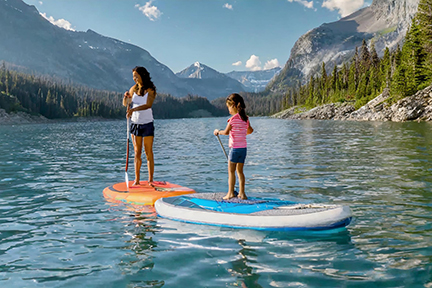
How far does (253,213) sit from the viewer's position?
8492mm

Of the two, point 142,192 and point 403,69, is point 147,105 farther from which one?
point 403,69

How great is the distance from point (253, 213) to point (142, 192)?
4.54m

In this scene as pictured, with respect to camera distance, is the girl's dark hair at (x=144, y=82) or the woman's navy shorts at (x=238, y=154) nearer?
the woman's navy shorts at (x=238, y=154)

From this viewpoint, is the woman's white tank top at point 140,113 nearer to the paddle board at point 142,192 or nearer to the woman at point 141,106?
the woman at point 141,106

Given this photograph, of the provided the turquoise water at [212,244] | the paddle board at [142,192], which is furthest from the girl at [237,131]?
the paddle board at [142,192]

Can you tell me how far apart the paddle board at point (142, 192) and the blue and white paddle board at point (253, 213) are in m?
1.00

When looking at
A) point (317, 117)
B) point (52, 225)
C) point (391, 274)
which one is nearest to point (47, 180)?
point (52, 225)

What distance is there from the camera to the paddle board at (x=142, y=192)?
11.0 metres

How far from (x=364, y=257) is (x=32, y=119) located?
7006 inches

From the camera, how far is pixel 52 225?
914cm

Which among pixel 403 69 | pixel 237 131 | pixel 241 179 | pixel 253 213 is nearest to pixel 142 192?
pixel 241 179

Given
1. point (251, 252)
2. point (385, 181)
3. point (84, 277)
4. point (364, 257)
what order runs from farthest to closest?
point (385, 181) → point (251, 252) → point (364, 257) → point (84, 277)

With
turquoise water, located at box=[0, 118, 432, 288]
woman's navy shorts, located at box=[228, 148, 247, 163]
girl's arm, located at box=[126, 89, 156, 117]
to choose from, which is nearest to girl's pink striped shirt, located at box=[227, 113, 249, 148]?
woman's navy shorts, located at box=[228, 148, 247, 163]

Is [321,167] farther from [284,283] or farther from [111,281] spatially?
[111,281]
